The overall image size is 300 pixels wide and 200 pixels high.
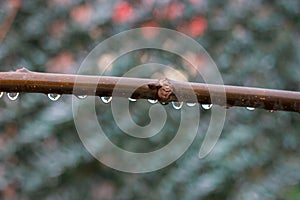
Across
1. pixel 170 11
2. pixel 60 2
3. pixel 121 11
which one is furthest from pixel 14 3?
pixel 170 11

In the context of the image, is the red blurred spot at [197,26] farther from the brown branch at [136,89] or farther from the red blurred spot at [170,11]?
the brown branch at [136,89]

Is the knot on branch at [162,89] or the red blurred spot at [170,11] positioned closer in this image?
the knot on branch at [162,89]

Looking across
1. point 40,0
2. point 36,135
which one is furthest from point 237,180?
point 40,0

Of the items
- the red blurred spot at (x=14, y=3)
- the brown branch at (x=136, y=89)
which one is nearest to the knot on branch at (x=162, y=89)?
the brown branch at (x=136, y=89)

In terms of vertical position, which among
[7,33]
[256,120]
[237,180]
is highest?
[7,33]

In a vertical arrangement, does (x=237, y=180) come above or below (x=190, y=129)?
below

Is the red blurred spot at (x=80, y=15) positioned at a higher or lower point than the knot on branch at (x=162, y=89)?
higher

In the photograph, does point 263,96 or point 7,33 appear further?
point 7,33

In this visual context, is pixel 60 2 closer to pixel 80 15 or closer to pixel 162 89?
pixel 80 15

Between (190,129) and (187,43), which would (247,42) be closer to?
(187,43)
